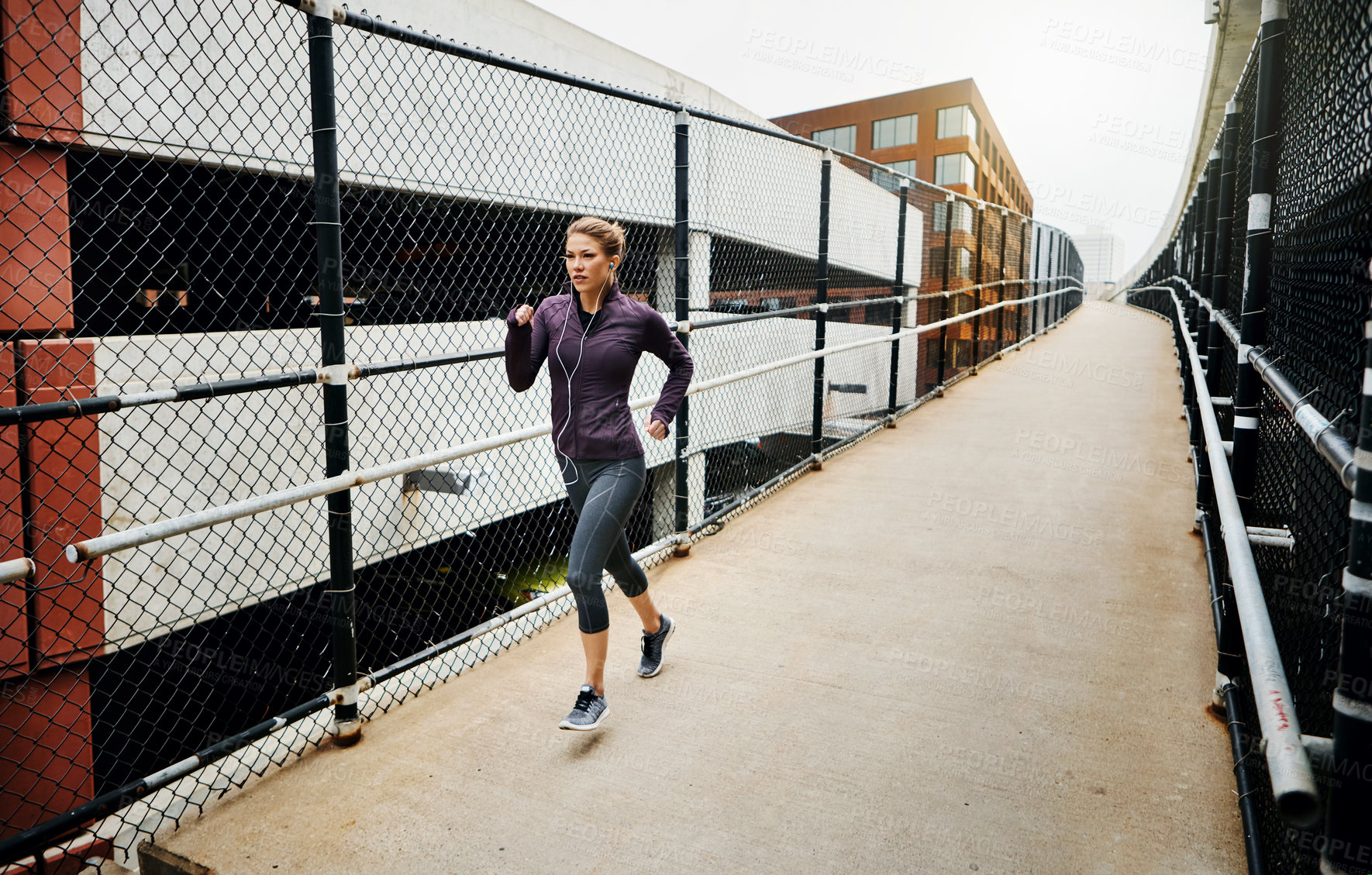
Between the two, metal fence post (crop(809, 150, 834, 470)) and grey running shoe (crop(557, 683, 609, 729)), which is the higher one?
metal fence post (crop(809, 150, 834, 470))

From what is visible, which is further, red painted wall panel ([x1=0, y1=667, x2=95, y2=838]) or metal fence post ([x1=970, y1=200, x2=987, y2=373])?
metal fence post ([x1=970, y1=200, x2=987, y2=373])

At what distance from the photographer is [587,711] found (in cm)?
321

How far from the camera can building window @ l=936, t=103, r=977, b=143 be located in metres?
49.0

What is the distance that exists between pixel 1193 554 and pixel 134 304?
10314 mm

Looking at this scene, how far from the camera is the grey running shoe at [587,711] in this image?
10.4 feet

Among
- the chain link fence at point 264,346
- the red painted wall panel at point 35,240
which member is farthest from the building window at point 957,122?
the red painted wall panel at point 35,240

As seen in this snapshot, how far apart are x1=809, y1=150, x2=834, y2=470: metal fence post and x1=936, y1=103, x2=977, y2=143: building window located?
47.3 metres

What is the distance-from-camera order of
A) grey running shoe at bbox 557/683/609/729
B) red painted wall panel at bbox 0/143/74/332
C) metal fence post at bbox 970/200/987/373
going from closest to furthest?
grey running shoe at bbox 557/683/609/729, red painted wall panel at bbox 0/143/74/332, metal fence post at bbox 970/200/987/373

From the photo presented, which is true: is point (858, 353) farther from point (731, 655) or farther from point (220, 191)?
point (731, 655)

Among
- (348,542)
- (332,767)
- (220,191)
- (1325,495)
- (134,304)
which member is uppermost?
(220,191)

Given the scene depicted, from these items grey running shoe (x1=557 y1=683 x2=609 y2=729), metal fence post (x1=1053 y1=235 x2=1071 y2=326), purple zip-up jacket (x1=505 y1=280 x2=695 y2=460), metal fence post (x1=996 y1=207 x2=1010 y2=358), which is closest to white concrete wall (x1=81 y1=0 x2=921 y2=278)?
purple zip-up jacket (x1=505 y1=280 x2=695 y2=460)

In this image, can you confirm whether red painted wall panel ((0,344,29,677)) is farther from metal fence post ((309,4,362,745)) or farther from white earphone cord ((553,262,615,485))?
white earphone cord ((553,262,615,485))

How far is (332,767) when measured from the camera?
3.09 metres

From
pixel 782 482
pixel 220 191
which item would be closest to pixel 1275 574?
pixel 782 482
